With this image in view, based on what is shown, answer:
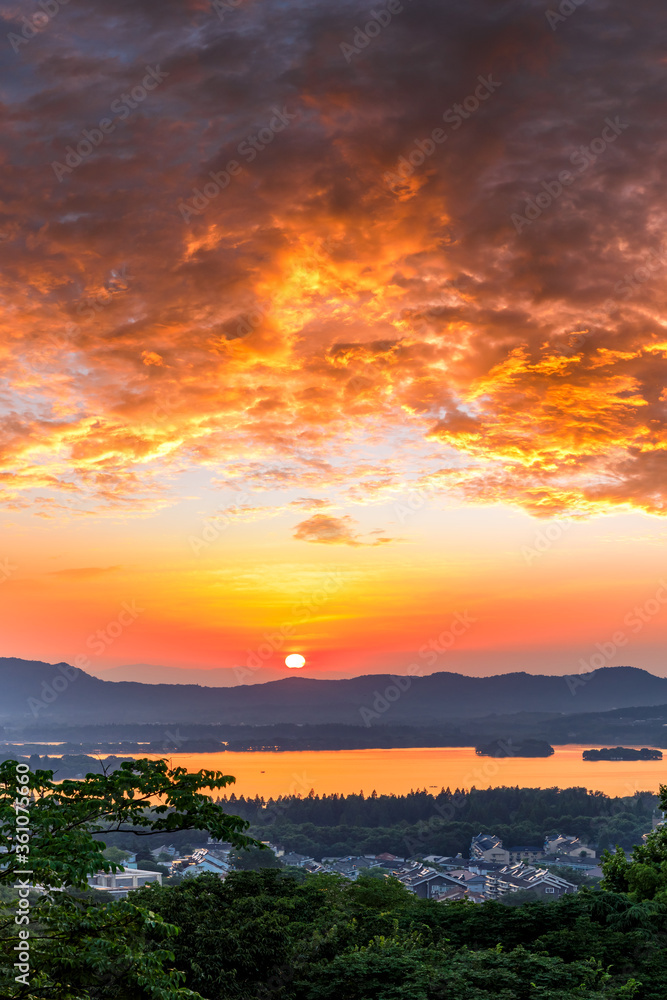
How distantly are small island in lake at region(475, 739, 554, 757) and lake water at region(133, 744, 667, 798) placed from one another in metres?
2.32

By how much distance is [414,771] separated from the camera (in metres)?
150

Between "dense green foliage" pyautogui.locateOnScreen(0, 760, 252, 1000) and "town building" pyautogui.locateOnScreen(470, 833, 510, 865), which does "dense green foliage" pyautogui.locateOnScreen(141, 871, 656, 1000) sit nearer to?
"dense green foliage" pyautogui.locateOnScreen(0, 760, 252, 1000)

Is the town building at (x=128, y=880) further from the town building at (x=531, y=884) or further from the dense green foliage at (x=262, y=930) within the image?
the dense green foliage at (x=262, y=930)

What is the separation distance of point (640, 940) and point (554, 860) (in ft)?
222

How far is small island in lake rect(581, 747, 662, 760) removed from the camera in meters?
165

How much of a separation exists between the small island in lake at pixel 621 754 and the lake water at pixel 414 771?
12.4ft

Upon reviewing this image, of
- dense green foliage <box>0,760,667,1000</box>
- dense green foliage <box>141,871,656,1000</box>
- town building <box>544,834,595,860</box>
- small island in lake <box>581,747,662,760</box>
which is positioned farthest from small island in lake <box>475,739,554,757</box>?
dense green foliage <box>141,871,656,1000</box>

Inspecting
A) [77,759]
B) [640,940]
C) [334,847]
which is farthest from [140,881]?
[77,759]

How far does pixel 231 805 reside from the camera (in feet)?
300

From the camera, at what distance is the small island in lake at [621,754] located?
541 ft

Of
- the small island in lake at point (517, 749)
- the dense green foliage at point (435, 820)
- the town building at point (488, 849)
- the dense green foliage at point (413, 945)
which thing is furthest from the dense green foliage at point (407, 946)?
the small island in lake at point (517, 749)

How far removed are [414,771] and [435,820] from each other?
2494 inches

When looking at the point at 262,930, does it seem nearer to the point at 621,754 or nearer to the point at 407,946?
the point at 407,946

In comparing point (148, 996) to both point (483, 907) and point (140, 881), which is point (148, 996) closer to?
point (483, 907)
